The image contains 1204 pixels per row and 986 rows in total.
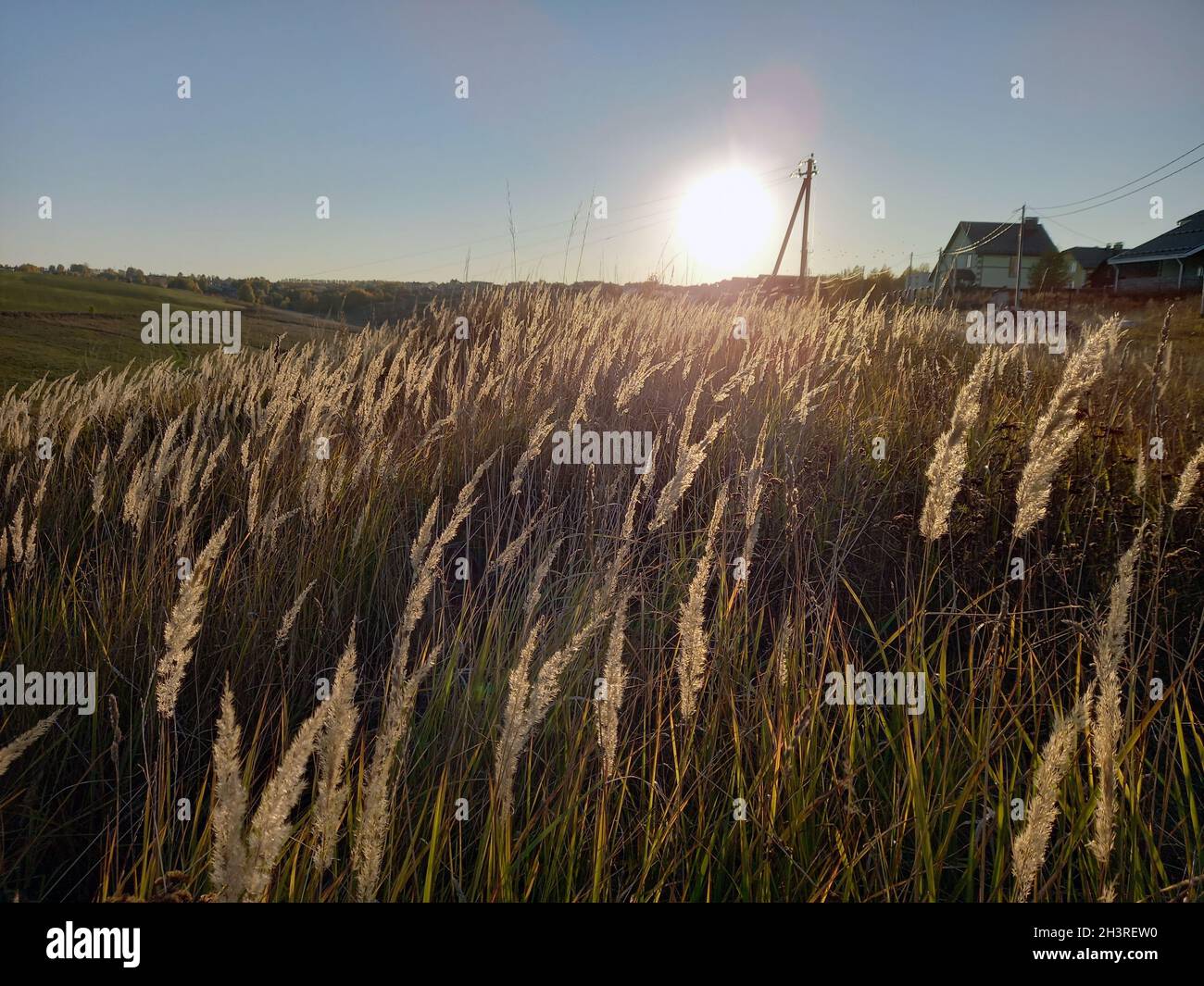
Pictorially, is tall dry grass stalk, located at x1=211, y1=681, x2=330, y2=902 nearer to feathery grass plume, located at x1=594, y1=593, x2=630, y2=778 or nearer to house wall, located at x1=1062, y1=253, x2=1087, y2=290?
feathery grass plume, located at x1=594, y1=593, x2=630, y2=778

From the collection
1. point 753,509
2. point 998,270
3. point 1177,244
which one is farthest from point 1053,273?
point 753,509

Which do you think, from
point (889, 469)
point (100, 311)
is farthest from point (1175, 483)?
point (100, 311)

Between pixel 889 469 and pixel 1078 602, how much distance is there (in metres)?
1.05

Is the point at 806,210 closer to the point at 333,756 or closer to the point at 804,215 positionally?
the point at 804,215

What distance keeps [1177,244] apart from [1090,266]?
2194cm

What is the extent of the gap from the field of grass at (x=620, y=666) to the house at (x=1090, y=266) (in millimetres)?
41721

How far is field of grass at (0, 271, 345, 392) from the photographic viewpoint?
603cm

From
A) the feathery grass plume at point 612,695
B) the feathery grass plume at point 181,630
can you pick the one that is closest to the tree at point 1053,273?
the feathery grass plume at point 612,695

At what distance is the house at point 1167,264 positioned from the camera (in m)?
22.9

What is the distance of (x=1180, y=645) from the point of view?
2348 millimetres

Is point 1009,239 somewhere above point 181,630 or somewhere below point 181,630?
above

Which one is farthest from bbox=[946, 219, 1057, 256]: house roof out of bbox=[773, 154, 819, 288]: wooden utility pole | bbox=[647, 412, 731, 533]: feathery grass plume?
bbox=[647, 412, 731, 533]: feathery grass plume

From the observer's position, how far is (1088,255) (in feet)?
146
